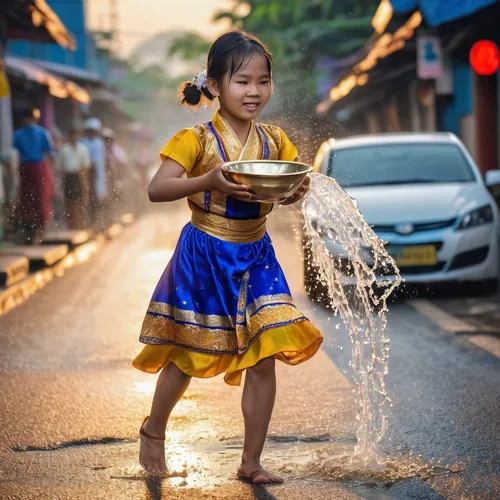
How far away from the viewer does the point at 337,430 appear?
484 cm

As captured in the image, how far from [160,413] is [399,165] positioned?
6.59 m

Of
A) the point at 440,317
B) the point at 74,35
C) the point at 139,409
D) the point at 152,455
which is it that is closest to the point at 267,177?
the point at 152,455

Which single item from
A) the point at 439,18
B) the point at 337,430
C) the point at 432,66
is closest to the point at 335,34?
the point at 432,66

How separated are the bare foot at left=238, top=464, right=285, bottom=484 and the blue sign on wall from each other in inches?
408

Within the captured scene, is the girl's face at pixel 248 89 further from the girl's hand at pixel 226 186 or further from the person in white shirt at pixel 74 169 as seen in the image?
the person in white shirt at pixel 74 169

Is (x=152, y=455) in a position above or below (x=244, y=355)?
below

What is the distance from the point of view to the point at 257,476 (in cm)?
395

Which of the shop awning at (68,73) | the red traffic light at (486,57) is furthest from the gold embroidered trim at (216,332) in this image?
the shop awning at (68,73)

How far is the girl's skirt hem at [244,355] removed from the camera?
392 centimetres

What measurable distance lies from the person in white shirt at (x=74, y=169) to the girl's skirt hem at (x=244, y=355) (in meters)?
15.3

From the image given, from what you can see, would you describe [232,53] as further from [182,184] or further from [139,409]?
[139,409]

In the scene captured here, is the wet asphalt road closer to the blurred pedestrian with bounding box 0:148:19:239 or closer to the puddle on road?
the puddle on road

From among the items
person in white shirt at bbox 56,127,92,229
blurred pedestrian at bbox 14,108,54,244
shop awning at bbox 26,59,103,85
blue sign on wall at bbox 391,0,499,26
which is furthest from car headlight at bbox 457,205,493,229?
shop awning at bbox 26,59,103,85

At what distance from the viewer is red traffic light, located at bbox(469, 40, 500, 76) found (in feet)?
54.3
